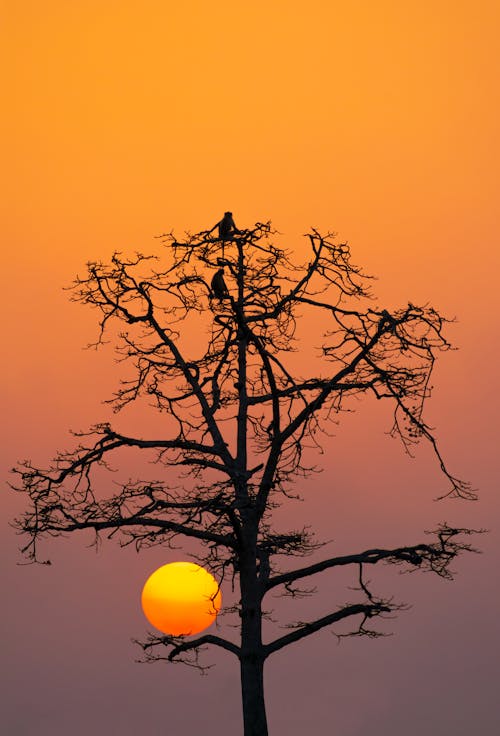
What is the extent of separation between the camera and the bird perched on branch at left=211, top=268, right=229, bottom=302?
794 inches

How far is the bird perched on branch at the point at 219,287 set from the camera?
2016 centimetres

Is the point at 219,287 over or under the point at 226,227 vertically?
under

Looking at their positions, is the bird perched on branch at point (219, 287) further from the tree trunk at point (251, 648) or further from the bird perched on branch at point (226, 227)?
the tree trunk at point (251, 648)

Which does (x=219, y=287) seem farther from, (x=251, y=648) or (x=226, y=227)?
(x=251, y=648)

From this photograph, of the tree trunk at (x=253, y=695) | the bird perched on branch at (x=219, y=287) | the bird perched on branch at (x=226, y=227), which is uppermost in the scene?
the bird perched on branch at (x=226, y=227)

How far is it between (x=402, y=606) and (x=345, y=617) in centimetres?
88

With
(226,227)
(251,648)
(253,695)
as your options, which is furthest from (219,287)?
(253,695)

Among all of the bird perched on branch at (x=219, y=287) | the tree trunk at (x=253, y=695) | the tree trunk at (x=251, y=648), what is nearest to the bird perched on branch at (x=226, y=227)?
the bird perched on branch at (x=219, y=287)

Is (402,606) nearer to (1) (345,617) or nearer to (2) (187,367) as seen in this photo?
(1) (345,617)

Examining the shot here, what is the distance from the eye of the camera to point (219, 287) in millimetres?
20172

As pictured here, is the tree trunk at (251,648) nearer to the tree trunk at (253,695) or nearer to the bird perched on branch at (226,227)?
the tree trunk at (253,695)

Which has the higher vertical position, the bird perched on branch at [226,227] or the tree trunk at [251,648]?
the bird perched on branch at [226,227]

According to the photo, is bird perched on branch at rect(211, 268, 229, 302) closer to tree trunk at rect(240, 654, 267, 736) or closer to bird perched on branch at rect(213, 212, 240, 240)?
bird perched on branch at rect(213, 212, 240, 240)

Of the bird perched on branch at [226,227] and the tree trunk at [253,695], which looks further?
the bird perched on branch at [226,227]
